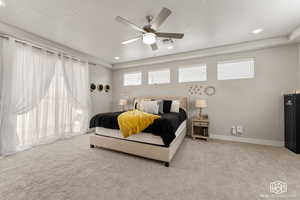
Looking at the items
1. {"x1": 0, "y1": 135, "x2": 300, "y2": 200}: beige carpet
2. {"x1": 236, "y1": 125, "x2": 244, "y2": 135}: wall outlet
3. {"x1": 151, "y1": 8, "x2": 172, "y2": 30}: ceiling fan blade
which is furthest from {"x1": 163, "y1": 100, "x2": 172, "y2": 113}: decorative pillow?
{"x1": 151, "y1": 8, "x2": 172, "y2": 30}: ceiling fan blade

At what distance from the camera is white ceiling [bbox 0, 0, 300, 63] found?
1880 mm

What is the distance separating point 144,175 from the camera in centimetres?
183

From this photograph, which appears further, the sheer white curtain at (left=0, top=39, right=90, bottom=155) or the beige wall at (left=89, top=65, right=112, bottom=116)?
the beige wall at (left=89, top=65, right=112, bottom=116)

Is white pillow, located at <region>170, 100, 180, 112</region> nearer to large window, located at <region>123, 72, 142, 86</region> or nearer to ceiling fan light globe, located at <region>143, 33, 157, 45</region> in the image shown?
large window, located at <region>123, 72, 142, 86</region>

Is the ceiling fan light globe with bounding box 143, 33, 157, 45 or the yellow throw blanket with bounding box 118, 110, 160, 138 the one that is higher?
the ceiling fan light globe with bounding box 143, 33, 157, 45

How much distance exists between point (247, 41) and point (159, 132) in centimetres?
338

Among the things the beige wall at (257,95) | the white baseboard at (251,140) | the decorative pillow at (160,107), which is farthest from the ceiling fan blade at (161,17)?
the white baseboard at (251,140)

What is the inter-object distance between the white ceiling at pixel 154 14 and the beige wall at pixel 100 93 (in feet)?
4.65

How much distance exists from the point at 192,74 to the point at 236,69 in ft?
4.01

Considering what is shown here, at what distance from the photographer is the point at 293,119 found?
256 centimetres

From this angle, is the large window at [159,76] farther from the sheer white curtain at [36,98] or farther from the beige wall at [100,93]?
the sheer white curtain at [36,98]

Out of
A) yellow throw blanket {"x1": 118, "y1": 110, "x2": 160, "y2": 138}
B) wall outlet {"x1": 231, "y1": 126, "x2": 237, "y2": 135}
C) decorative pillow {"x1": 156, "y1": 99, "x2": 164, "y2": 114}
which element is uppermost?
decorative pillow {"x1": 156, "y1": 99, "x2": 164, "y2": 114}

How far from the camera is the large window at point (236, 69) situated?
332 cm

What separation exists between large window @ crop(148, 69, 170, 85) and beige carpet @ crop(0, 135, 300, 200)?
259 cm
